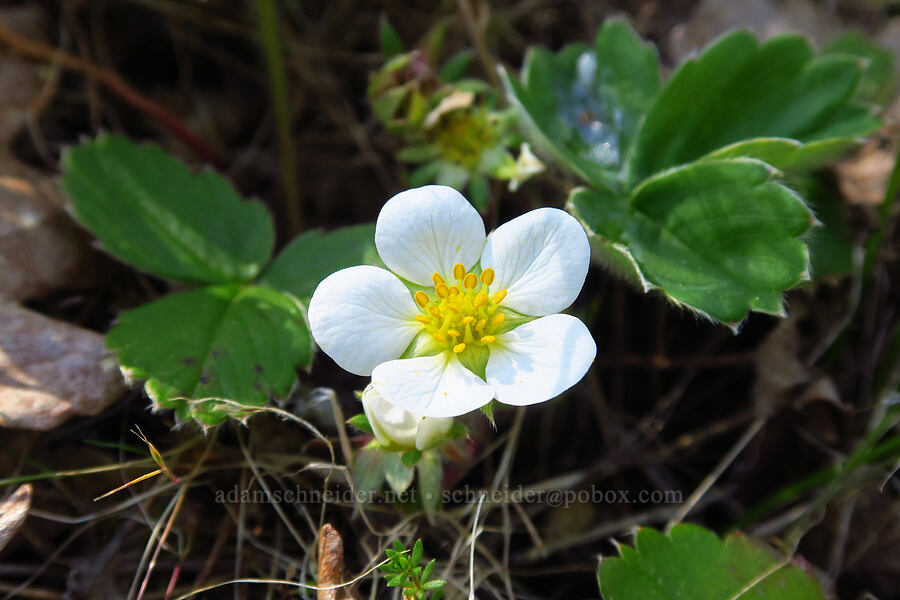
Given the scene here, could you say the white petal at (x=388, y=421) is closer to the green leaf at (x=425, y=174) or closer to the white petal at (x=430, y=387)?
the white petal at (x=430, y=387)

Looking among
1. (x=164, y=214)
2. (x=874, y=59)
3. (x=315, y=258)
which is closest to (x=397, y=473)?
(x=315, y=258)

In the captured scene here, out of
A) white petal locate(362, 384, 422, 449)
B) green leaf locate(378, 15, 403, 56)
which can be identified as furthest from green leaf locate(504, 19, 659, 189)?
white petal locate(362, 384, 422, 449)

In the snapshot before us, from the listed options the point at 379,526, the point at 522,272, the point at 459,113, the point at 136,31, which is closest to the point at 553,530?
the point at 379,526

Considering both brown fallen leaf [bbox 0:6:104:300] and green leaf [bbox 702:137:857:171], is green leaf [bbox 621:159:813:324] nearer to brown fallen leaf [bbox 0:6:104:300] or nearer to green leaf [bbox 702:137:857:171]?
green leaf [bbox 702:137:857:171]

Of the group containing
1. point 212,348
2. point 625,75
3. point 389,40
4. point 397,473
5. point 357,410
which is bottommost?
point 357,410

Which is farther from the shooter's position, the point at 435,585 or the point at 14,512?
the point at 14,512

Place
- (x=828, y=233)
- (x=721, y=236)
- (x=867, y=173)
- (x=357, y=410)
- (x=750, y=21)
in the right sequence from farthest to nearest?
(x=750, y=21) < (x=867, y=173) < (x=828, y=233) < (x=357, y=410) < (x=721, y=236)

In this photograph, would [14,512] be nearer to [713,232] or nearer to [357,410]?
[357,410]
